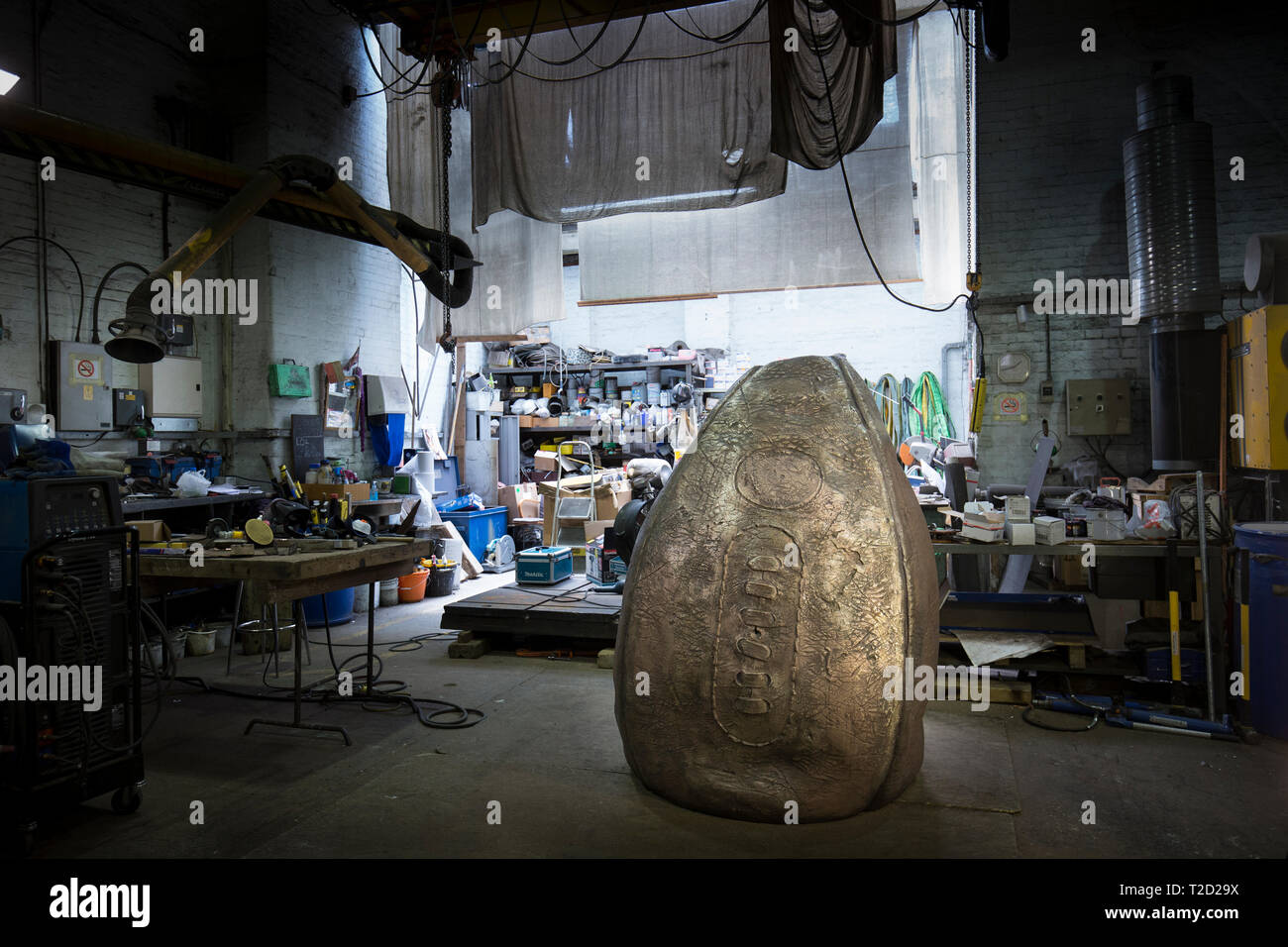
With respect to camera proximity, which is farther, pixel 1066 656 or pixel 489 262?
pixel 489 262

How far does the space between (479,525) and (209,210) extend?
14.3 feet

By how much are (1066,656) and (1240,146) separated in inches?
184

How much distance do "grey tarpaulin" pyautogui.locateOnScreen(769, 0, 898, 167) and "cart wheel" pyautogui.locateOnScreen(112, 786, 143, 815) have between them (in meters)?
6.49

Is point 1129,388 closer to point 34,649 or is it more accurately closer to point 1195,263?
point 1195,263

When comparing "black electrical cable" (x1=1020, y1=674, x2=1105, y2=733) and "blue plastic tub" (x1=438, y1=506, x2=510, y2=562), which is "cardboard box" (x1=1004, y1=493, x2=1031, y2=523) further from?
"blue plastic tub" (x1=438, y1=506, x2=510, y2=562)

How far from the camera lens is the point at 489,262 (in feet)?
27.8

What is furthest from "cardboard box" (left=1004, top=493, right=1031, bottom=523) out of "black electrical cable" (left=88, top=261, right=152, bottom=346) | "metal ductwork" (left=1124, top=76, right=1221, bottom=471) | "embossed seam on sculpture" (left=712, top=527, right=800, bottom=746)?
"black electrical cable" (left=88, top=261, right=152, bottom=346)

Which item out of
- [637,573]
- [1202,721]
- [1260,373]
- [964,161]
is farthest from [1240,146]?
[637,573]

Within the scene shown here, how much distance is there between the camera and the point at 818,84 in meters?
6.94

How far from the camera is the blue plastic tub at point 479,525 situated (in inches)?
377

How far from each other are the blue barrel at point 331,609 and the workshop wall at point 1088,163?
6.03 meters

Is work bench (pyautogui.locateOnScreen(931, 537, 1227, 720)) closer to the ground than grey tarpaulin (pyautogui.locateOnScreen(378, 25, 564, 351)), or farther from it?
closer to the ground

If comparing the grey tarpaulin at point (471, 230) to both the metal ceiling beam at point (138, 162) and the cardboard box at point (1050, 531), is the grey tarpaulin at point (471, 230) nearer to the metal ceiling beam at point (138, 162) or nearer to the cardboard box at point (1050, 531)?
the metal ceiling beam at point (138, 162)

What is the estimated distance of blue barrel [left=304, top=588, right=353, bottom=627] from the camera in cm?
730
